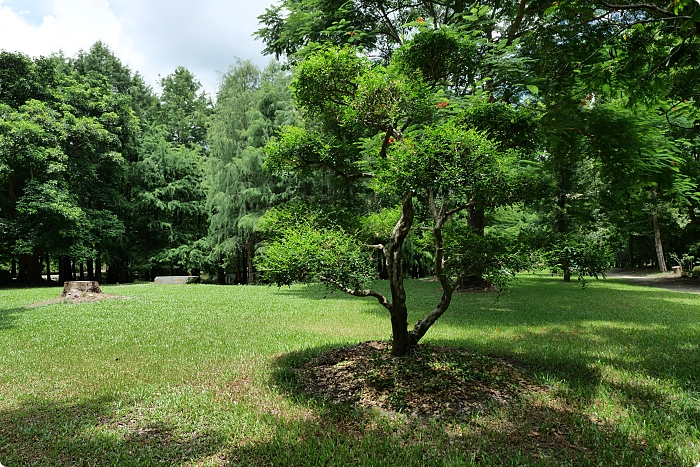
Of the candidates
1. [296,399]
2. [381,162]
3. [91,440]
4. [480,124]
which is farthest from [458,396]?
[91,440]

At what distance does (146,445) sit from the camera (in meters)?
3.37

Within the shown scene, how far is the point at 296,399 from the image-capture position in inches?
168

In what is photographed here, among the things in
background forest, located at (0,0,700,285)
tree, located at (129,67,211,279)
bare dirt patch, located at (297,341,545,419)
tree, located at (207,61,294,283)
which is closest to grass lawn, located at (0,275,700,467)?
bare dirt patch, located at (297,341,545,419)

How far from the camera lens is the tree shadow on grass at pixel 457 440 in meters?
3.05

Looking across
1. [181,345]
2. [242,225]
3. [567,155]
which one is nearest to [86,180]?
[242,225]

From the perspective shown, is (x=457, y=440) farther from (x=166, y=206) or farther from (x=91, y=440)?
(x=166, y=206)

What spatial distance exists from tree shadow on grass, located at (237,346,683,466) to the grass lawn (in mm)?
15

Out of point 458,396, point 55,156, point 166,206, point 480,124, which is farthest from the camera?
point 166,206

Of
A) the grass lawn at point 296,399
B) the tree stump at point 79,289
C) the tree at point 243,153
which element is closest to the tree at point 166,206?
the tree at point 243,153

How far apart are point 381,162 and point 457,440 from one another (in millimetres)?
2745

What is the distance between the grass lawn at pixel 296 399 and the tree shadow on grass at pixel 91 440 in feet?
0.05

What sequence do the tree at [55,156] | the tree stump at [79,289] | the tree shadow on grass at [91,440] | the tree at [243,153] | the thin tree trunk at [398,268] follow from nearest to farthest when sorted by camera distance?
the tree shadow on grass at [91,440] → the thin tree trunk at [398,268] → the tree stump at [79,289] → the tree at [55,156] → the tree at [243,153]

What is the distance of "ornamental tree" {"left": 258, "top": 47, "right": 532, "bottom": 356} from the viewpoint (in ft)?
12.5

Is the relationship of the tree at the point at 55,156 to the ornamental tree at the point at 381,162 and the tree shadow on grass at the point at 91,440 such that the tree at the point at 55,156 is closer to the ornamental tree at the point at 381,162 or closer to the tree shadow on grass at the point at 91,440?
the tree shadow on grass at the point at 91,440
